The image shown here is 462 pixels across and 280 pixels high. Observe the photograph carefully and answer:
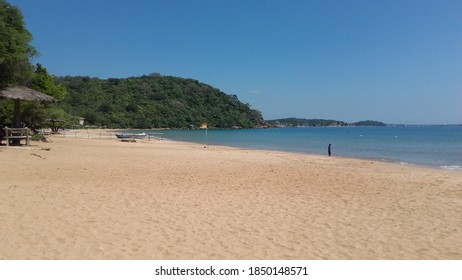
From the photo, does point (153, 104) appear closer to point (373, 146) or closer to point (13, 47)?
point (373, 146)

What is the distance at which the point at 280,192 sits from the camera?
349 inches

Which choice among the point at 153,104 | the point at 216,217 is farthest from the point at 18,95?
the point at 153,104

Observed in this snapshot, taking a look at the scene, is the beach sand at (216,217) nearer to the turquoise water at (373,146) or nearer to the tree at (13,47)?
the tree at (13,47)

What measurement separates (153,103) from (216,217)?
112 meters

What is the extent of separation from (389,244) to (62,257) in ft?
15.0

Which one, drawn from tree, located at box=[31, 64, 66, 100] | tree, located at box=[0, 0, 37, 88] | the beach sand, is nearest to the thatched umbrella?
tree, located at box=[0, 0, 37, 88]

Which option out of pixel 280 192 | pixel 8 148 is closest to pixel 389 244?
pixel 280 192

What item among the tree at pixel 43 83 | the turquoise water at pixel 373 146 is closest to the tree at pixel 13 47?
the tree at pixel 43 83

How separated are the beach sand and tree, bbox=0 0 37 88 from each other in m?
6.93

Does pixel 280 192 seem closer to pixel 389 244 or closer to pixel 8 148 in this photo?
pixel 389 244

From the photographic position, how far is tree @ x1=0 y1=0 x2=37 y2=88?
14555 millimetres

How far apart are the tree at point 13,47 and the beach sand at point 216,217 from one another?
693cm

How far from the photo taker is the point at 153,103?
374ft

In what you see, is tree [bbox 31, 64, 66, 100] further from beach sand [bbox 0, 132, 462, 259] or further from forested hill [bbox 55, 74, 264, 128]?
forested hill [bbox 55, 74, 264, 128]
